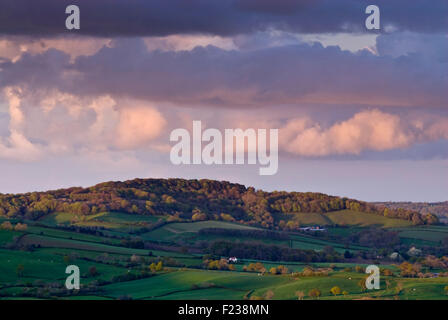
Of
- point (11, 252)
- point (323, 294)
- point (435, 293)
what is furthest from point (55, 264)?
point (435, 293)

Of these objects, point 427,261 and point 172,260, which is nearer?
point 172,260

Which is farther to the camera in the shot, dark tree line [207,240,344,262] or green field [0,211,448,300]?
dark tree line [207,240,344,262]

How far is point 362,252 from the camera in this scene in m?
174

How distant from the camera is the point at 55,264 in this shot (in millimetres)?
120812

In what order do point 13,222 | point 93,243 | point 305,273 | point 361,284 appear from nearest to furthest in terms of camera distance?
point 361,284, point 305,273, point 93,243, point 13,222

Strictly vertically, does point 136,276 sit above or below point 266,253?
below

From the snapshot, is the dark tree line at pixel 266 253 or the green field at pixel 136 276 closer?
the green field at pixel 136 276

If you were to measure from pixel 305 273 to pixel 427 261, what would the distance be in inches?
1962

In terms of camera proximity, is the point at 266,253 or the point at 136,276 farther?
the point at 266,253

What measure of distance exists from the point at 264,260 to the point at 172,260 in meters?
25.0
